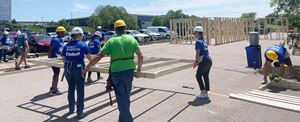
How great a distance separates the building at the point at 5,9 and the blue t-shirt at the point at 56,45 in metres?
108

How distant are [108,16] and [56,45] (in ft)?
212

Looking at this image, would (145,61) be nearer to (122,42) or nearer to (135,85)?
(135,85)

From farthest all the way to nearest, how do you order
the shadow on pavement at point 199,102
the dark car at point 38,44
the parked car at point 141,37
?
the parked car at point 141,37, the dark car at point 38,44, the shadow on pavement at point 199,102

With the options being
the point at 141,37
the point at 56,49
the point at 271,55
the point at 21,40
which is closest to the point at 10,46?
the point at 21,40

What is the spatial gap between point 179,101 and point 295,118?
239 cm

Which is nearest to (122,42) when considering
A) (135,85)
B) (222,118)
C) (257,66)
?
(222,118)

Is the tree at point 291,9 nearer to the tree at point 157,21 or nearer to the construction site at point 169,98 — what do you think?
the construction site at point 169,98

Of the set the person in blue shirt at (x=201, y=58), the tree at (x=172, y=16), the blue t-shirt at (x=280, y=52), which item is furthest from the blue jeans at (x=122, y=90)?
the tree at (x=172, y=16)

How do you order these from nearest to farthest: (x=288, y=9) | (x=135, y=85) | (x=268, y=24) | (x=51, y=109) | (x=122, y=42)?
(x=122, y=42)
(x=51, y=109)
(x=135, y=85)
(x=288, y=9)
(x=268, y=24)

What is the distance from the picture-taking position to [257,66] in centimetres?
1215

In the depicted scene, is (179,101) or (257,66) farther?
(257,66)

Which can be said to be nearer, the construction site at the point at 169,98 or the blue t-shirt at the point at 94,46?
the construction site at the point at 169,98

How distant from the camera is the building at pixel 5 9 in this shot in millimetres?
106250

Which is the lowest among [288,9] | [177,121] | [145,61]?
[177,121]
